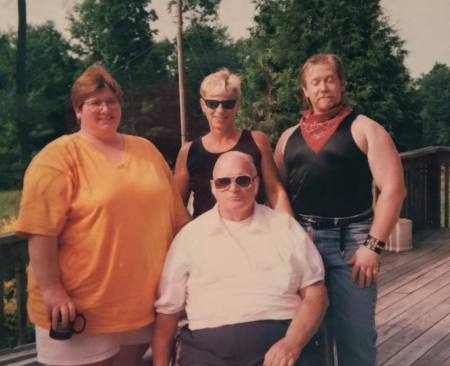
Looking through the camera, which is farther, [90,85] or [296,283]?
[296,283]

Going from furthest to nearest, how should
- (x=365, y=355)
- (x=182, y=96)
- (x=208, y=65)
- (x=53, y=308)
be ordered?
(x=208, y=65) → (x=182, y=96) → (x=365, y=355) → (x=53, y=308)

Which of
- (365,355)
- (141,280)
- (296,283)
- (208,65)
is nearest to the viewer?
(141,280)

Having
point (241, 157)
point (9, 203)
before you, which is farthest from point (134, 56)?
point (241, 157)

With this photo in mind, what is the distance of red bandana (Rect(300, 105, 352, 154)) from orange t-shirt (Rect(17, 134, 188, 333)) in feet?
1.81

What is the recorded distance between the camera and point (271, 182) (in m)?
2.23

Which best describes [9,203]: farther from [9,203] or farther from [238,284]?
[238,284]

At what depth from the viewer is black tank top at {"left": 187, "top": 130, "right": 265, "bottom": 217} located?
222cm

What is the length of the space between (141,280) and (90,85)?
2.00ft

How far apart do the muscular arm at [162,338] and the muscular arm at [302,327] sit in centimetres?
32

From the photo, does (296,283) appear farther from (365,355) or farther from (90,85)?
(90,85)

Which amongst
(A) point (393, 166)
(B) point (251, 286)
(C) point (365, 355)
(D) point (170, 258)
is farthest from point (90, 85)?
(C) point (365, 355)

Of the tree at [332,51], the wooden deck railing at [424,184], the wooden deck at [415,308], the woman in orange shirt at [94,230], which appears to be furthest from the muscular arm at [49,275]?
the tree at [332,51]

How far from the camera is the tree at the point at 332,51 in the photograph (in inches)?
715

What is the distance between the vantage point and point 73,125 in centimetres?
210
